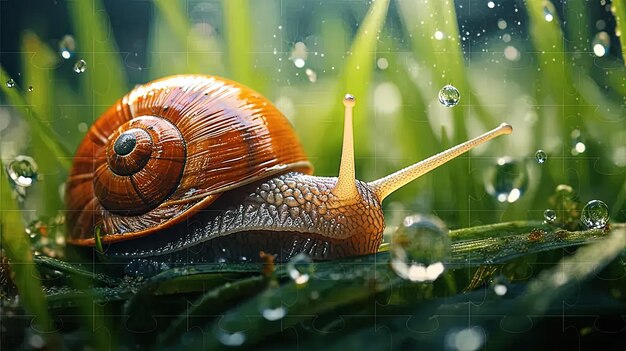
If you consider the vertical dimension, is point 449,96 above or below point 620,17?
below

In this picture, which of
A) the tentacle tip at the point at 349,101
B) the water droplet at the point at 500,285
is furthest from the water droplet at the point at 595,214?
the tentacle tip at the point at 349,101

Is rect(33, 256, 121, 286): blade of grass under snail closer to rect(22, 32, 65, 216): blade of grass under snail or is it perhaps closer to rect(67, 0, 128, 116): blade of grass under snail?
rect(22, 32, 65, 216): blade of grass under snail

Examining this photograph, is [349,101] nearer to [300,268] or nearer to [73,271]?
[300,268]

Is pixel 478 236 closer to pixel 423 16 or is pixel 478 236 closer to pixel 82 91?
pixel 423 16

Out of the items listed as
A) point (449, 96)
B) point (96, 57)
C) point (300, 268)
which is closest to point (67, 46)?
point (96, 57)

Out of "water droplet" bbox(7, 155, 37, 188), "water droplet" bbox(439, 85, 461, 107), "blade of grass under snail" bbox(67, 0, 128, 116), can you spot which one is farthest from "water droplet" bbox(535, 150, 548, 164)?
"water droplet" bbox(7, 155, 37, 188)

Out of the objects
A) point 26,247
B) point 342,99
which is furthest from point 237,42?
point 26,247
